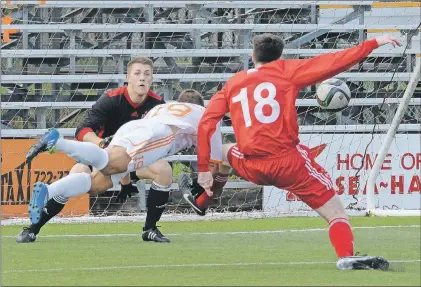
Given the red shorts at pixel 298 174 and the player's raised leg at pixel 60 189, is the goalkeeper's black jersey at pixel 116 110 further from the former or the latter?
the red shorts at pixel 298 174

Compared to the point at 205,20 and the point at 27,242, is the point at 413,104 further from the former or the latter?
the point at 27,242

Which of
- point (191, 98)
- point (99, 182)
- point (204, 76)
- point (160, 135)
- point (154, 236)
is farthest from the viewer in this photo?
point (204, 76)

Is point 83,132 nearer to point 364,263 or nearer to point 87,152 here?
point 87,152

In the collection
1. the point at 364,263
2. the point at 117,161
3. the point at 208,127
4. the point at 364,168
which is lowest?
the point at 364,168

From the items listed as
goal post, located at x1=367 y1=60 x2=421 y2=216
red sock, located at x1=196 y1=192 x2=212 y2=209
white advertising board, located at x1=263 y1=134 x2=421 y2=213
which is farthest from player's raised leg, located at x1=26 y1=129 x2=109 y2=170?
white advertising board, located at x1=263 y1=134 x2=421 y2=213

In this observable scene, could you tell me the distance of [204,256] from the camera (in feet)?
26.3

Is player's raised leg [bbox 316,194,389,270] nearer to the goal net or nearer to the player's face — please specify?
the player's face

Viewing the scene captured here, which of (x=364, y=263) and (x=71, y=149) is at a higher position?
(x=71, y=149)

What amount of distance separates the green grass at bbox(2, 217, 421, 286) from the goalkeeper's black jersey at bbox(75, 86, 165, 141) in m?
0.99

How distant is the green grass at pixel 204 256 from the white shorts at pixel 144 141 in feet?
2.21

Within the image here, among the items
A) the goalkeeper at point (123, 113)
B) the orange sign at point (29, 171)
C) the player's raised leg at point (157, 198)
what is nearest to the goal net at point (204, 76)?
the orange sign at point (29, 171)

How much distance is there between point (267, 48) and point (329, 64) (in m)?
0.46

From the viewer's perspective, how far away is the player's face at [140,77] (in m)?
9.38

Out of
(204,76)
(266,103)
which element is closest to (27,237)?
(266,103)
